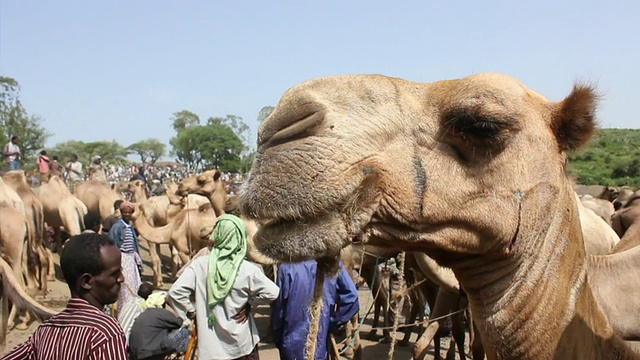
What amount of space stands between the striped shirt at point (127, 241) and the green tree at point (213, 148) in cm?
5108

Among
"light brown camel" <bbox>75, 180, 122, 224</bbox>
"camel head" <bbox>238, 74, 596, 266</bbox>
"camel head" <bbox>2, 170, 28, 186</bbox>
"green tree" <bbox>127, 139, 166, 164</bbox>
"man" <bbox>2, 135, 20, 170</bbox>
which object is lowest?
"green tree" <bbox>127, 139, 166, 164</bbox>

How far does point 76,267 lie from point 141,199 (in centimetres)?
1897

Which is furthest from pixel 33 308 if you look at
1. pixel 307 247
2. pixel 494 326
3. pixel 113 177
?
pixel 113 177

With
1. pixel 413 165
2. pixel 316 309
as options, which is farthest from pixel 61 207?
pixel 413 165

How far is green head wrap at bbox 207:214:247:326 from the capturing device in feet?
17.1

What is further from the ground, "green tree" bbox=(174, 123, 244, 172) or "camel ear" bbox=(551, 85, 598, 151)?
"camel ear" bbox=(551, 85, 598, 151)

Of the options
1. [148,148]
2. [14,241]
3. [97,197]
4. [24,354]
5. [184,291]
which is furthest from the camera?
[148,148]

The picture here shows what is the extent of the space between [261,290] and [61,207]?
40.4 ft

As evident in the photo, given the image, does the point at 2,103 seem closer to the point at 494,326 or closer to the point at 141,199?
the point at 141,199

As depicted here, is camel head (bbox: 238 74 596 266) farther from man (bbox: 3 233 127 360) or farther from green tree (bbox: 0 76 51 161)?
green tree (bbox: 0 76 51 161)

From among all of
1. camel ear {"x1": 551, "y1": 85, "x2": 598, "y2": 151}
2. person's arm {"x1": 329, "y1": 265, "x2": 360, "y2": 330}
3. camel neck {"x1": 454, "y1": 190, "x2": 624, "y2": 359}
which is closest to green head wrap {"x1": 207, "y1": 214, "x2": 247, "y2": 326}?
person's arm {"x1": 329, "y1": 265, "x2": 360, "y2": 330}

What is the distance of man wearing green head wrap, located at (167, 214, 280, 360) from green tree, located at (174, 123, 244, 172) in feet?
182

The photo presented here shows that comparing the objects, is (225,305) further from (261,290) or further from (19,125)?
(19,125)

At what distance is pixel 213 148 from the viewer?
67.1 m
